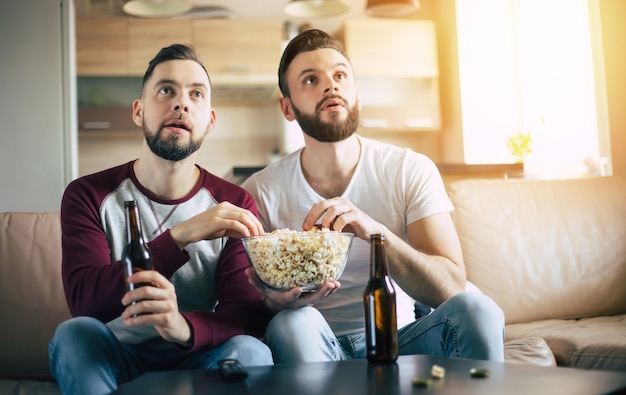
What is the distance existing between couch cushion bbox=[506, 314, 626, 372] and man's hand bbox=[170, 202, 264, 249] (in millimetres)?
994

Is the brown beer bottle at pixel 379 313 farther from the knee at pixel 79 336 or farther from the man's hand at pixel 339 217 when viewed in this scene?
the knee at pixel 79 336

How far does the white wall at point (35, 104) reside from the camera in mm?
3041

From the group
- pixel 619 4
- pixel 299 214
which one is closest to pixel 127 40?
pixel 619 4

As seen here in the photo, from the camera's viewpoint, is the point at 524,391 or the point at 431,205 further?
the point at 431,205

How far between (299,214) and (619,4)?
252cm

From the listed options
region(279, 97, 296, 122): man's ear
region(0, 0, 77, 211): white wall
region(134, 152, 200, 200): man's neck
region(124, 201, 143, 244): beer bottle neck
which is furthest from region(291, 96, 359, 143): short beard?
region(0, 0, 77, 211): white wall

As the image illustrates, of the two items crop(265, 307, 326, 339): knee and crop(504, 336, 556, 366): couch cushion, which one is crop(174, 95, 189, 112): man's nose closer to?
crop(265, 307, 326, 339): knee

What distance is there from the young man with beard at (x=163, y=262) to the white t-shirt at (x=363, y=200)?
0.52 feet

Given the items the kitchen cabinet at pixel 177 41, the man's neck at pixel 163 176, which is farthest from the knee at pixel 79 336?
the kitchen cabinet at pixel 177 41

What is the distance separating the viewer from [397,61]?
568 cm

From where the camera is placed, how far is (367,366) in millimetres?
1173

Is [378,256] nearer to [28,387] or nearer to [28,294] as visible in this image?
[28,387]

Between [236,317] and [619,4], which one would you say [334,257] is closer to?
[236,317]

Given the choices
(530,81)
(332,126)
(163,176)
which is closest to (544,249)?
(332,126)
